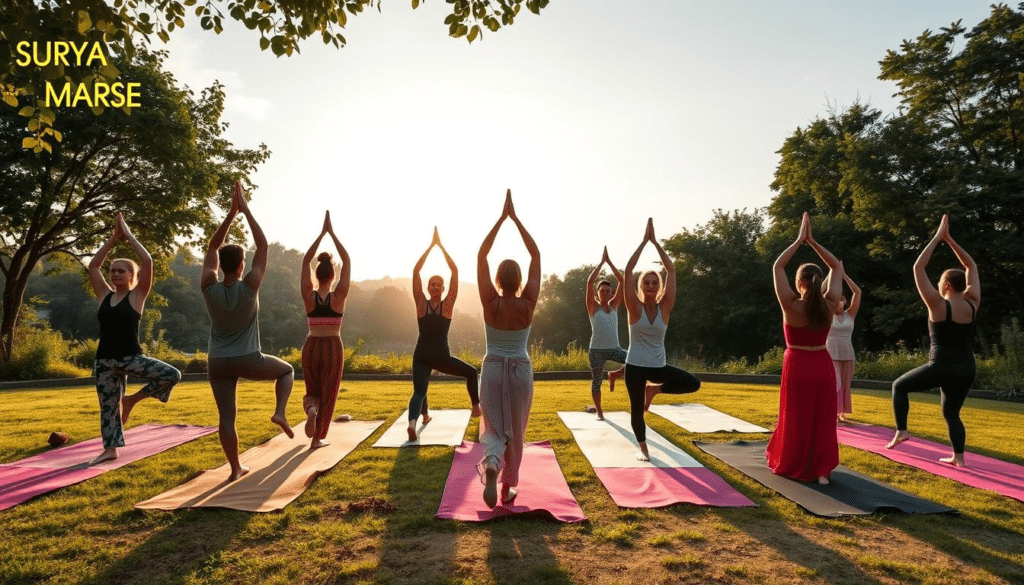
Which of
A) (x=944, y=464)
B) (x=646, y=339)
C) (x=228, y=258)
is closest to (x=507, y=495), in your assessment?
(x=646, y=339)

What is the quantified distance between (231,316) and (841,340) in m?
8.47

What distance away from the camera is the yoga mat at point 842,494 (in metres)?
4.32

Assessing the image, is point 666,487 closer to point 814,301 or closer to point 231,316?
point 814,301

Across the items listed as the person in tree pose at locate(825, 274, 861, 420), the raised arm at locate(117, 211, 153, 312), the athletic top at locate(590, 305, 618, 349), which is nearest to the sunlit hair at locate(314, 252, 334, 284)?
the raised arm at locate(117, 211, 153, 312)

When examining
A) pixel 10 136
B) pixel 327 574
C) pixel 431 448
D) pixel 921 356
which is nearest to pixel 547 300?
pixel 921 356

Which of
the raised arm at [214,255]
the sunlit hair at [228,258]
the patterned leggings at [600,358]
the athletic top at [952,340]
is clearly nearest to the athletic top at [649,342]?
the patterned leggings at [600,358]

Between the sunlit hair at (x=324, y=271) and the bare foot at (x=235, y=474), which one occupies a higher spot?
the sunlit hair at (x=324, y=271)

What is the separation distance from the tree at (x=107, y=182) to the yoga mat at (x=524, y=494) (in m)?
16.8

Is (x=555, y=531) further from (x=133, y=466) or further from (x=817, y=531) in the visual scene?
(x=133, y=466)

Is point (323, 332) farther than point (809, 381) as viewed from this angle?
Yes

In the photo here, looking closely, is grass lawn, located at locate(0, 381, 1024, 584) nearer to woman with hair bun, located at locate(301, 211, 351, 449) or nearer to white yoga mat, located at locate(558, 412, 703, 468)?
white yoga mat, located at locate(558, 412, 703, 468)

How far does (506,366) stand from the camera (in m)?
4.19

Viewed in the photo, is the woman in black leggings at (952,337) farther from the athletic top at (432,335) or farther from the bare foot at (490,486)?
the athletic top at (432,335)

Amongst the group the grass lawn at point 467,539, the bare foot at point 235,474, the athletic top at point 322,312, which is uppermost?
the athletic top at point 322,312
